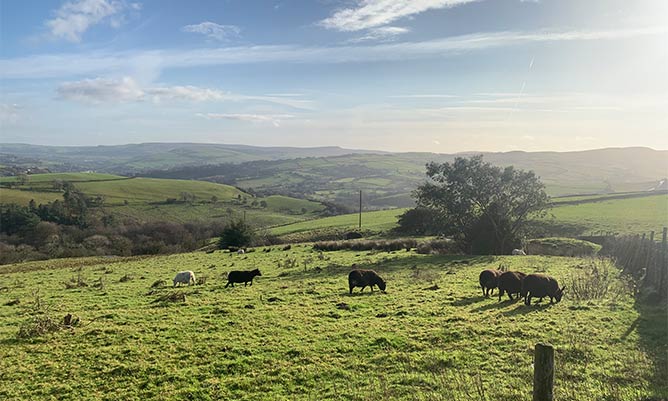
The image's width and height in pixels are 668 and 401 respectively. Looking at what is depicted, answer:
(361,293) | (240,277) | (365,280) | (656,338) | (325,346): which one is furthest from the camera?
(240,277)

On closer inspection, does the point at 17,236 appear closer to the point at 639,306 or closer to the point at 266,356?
the point at 266,356

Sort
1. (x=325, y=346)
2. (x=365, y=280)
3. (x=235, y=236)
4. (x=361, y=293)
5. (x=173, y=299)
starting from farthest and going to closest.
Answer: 1. (x=235, y=236)
2. (x=365, y=280)
3. (x=361, y=293)
4. (x=173, y=299)
5. (x=325, y=346)

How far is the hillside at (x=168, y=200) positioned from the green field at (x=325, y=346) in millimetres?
76132

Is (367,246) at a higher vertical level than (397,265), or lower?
lower

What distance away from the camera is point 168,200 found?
105 m

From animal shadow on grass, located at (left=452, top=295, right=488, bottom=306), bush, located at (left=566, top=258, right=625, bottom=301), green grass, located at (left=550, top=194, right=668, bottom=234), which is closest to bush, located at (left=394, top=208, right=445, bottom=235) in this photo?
green grass, located at (left=550, top=194, right=668, bottom=234)

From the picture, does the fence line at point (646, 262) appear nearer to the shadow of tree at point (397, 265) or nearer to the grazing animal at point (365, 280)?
the shadow of tree at point (397, 265)

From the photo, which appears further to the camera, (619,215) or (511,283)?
(619,215)

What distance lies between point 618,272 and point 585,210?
1890 inches

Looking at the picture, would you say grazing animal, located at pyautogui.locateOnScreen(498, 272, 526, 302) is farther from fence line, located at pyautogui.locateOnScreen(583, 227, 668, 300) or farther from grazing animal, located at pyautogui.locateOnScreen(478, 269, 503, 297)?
fence line, located at pyautogui.locateOnScreen(583, 227, 668, 300)

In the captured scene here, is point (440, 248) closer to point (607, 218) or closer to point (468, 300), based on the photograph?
point (468, 300)

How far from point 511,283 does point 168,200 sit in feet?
336

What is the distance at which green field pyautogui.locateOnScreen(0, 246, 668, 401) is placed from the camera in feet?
29.1

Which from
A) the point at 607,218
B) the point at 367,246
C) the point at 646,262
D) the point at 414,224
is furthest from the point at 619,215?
the point at 646,262
